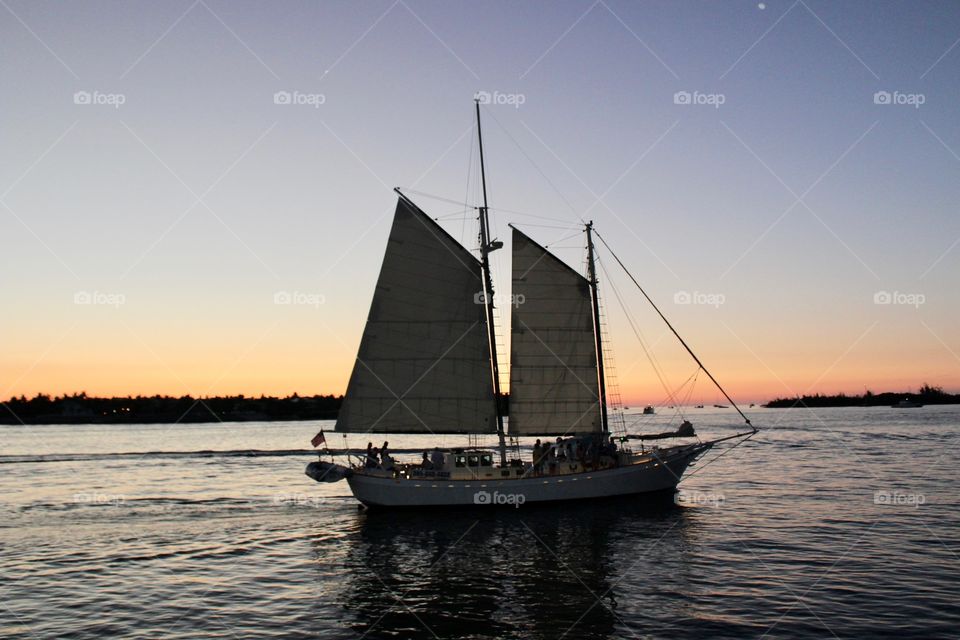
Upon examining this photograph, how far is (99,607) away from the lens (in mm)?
23672

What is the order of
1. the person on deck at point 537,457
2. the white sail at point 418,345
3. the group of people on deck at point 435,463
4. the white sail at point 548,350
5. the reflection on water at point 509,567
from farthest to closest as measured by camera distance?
1. the white sail at point 548,350
2. the person on deck at point 537,457
3. the group of people on deck at point 435,463
4. the white sail at point 418,345
5. the reflection on water at point 509,567

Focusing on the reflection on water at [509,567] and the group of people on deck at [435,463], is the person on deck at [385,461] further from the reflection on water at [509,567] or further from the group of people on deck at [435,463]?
the reflection on water at [509,567]

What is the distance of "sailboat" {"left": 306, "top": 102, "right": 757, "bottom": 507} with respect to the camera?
133 ft

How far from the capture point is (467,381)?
41.5 m

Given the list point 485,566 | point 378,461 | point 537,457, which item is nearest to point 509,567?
point 485,566

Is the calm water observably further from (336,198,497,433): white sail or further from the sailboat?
(336,198,497,433): white sail

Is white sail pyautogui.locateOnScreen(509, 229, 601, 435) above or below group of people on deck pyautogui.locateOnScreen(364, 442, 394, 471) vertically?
above

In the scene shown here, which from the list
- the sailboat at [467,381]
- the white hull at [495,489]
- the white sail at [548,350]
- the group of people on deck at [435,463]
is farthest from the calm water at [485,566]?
the white sail at [548,350]

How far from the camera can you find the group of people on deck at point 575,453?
1665 inches

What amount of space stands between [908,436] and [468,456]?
319 ft

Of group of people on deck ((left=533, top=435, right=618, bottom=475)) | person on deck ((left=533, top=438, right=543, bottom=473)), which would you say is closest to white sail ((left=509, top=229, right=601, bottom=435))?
group of people on deck ((left=533, top=435, right=618, bottom=475))

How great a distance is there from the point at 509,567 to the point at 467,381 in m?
14.3

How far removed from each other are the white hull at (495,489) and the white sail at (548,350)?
331 centimetres

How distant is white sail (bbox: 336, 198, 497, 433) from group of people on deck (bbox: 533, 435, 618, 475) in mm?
3692
